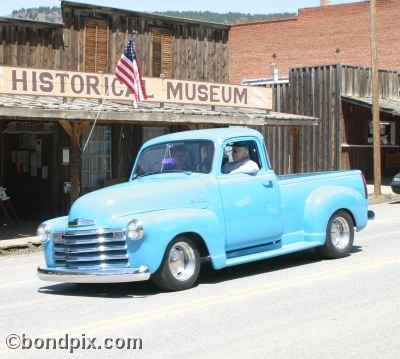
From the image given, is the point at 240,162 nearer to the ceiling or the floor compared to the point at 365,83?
nearer to the floor

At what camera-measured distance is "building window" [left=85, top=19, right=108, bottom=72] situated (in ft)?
75.8

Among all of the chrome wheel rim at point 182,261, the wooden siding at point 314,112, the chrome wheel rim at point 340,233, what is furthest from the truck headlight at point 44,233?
the wooden siding at point 314,112

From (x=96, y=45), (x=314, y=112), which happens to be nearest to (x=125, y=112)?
(x=96, y=45)

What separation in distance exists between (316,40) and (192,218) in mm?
40033

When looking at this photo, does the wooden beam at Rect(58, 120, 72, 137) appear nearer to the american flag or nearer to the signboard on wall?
the signboard on wall

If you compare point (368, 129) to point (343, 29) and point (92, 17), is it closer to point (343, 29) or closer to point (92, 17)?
point (92, 17)

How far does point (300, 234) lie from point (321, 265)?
1.81 ft

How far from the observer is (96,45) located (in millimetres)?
23344

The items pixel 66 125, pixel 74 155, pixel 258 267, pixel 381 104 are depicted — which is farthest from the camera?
pixel 381 104

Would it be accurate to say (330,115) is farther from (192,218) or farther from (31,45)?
(192,218)

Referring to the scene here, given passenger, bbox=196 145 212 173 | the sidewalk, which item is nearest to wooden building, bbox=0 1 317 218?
the sidewalk

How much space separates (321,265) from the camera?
11359 mm

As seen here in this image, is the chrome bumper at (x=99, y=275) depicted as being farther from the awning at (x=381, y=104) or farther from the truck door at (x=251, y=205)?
the awning at (x=381, y=104)

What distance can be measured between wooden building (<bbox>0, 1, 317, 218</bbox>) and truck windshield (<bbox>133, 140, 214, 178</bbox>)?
6.50 m
